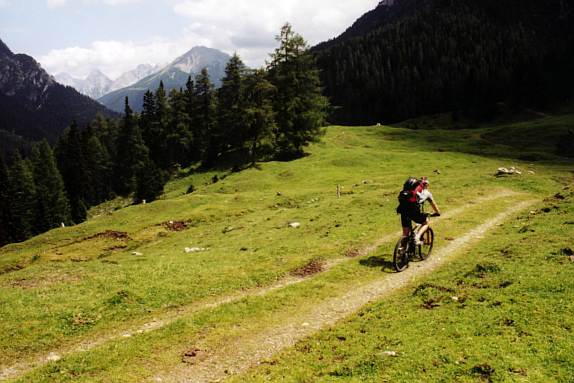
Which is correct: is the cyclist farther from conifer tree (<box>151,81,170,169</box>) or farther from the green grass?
conifer tree (<box>151,81,170,169</box>)

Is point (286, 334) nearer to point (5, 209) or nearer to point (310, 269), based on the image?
point (310, 269)

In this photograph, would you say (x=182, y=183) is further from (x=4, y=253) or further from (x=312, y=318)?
(x=312, y=318)

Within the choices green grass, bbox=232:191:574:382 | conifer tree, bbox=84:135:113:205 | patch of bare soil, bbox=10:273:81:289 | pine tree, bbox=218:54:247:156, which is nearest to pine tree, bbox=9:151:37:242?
conifer tree, bbox=84:135:113:205

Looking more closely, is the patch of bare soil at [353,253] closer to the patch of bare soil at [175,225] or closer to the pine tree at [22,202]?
the patch of bare soil at [175,225]

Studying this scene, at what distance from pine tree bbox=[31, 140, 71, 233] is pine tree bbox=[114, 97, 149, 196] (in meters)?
18.8

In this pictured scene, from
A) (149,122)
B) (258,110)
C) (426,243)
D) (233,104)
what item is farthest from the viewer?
(149,122)

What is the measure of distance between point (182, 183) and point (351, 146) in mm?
36471

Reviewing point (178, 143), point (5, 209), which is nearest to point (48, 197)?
point (5, 209)

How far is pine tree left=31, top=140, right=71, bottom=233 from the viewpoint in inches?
3634

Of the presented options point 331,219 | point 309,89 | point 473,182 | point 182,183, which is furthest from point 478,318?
point 182,183

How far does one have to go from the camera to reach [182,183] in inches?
3612

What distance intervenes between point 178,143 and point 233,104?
3623 cm

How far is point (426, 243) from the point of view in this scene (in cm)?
2225

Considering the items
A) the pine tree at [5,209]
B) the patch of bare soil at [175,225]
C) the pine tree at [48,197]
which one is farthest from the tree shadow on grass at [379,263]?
the pine tree at [5,209]
